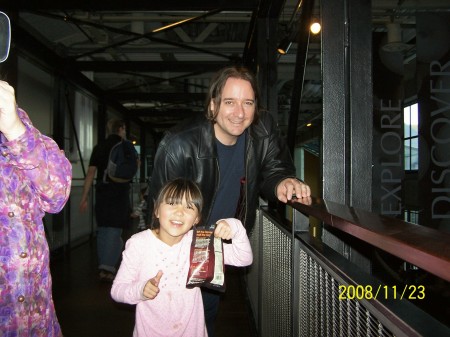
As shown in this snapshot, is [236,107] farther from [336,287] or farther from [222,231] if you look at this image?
[336,287]

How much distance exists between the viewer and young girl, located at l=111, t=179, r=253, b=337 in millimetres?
1809

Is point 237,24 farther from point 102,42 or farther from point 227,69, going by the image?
point 227,69

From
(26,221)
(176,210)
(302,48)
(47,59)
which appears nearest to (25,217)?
(26,221)

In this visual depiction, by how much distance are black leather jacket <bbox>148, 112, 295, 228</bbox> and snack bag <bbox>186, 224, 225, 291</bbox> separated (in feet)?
1.55

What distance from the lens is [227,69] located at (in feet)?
7.11

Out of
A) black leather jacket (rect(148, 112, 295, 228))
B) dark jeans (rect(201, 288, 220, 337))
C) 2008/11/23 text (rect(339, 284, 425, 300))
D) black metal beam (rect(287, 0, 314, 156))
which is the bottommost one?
dark jeans (rect(201, 288, 220, 337))

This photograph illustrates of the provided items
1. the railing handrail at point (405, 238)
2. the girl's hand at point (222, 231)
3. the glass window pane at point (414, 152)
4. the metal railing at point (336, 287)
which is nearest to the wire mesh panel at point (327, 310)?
the metal railing at point (336, 287)

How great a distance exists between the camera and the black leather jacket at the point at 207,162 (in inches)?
83.9

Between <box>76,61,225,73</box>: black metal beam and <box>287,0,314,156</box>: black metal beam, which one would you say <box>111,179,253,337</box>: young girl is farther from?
<box>76,61,225,73</box>: black metal beam

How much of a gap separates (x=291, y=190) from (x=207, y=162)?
1.68ft

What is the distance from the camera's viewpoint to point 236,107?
2.08m

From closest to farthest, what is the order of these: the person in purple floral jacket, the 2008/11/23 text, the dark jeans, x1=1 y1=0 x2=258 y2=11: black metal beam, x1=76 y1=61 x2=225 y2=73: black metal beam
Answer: the 2008/11/23 text < the person in purple floral jacket < the dark jeans < x1=1 y1=0 x2=258 y2=11: black metal beam < x1=76 y1=61 x2=225 y2=73: black metal beam

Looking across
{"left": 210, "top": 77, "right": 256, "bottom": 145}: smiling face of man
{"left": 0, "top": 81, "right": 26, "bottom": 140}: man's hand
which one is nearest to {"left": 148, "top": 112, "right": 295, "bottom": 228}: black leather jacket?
{"left": 210, "top": 77, "right": 256, "bottom": 145}: smiling face of man

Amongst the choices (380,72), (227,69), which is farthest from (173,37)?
(227,69)
